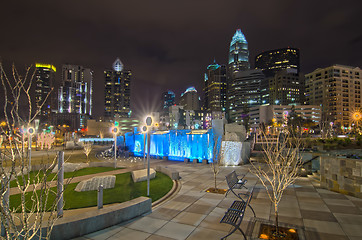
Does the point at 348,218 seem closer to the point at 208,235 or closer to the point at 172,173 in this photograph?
the point at 208,235

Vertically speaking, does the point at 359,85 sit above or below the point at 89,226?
above

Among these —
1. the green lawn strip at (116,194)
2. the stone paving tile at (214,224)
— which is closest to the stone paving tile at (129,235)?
the stone paving tile at (214,224)

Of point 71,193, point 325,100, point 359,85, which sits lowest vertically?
point 71,193

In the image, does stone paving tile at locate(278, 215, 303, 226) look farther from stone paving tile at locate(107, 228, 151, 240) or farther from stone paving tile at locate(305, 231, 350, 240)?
stone paving tile at locate(107, 228, 151, 240)

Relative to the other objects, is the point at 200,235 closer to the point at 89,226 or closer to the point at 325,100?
the point at 89,226

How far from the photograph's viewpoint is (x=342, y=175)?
9445mm

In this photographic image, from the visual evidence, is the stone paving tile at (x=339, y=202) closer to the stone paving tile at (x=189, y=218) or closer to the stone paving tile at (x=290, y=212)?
the stone paving tile at (x=290, y=212)

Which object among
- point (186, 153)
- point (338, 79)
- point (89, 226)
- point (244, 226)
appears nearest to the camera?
point (89, 226)

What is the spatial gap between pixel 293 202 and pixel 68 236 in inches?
316

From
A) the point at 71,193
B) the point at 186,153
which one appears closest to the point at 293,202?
the point at 71,193

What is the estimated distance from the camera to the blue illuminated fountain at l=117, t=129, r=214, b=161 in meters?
20.4

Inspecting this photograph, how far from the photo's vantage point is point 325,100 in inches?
5404

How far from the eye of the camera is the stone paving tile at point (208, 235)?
5479mm

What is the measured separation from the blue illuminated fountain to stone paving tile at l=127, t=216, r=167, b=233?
42.7 ft
